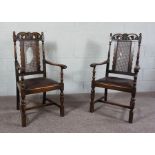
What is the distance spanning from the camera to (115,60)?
3.10 meters

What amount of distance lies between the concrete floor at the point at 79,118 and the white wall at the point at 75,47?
34 centimetres

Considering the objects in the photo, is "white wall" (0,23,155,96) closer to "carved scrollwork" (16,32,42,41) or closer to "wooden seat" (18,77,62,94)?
"carved scrollwork" (16,32,42,41)

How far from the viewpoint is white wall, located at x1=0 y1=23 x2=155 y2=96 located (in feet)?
11.3

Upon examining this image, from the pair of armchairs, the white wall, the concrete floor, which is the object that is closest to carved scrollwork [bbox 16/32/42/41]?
the pair of armchairs

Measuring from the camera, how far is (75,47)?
359 centimetres

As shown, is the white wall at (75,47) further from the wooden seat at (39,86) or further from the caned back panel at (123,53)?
the wooden seat at (39,86)

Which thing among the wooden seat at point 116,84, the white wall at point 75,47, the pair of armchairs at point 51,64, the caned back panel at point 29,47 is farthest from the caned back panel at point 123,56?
the caned back panel at point 29,47

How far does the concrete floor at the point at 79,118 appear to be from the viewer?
8.48 feet

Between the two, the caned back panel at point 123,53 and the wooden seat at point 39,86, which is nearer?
the wooden seat at point 39,86

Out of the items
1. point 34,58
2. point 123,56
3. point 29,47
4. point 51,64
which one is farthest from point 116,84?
point 29,47

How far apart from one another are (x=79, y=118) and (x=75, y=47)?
4.03ft

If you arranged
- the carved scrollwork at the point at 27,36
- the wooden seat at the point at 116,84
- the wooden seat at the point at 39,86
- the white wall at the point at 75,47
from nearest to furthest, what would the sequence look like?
the wooden seat at the point at 39,86, the wooden seat at the point at 116,84, the carved scrollwork at the point at 27,36, the white wall at the point at 75,47

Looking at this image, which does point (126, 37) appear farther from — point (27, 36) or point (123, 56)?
point (27, 36)
